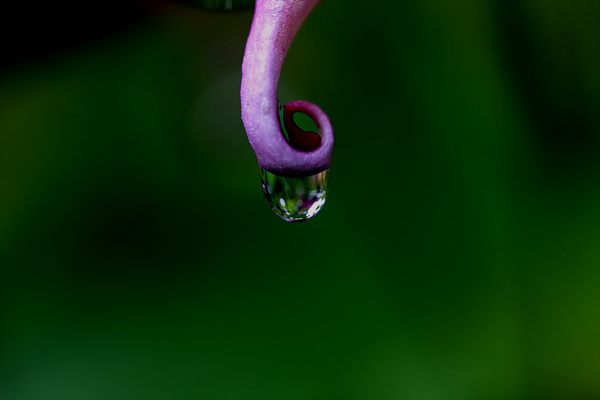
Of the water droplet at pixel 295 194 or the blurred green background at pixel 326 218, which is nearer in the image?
the water droplet at pixel 295 194

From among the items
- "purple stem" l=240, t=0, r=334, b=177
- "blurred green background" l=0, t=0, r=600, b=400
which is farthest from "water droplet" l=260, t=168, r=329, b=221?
"blurred green background" l=0, t=0, r=600, b=400

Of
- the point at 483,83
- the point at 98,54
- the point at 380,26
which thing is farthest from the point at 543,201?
the point at 98,54

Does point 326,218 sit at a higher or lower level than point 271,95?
higher

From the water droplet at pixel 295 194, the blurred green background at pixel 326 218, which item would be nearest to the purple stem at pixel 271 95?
the water droplet at pixel 295 194

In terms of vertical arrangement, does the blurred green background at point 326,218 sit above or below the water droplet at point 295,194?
above

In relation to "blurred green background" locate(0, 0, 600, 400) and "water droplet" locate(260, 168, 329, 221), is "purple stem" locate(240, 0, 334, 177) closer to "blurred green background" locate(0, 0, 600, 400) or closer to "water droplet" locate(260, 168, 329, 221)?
"water droplet" locate(260, 168, 329, 221)

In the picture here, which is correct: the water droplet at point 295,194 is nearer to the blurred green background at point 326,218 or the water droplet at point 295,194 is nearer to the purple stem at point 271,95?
the purple stem at point 271,95

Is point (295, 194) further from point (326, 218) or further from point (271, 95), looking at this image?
point (326, 218)

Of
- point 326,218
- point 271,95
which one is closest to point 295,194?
point 271,95
